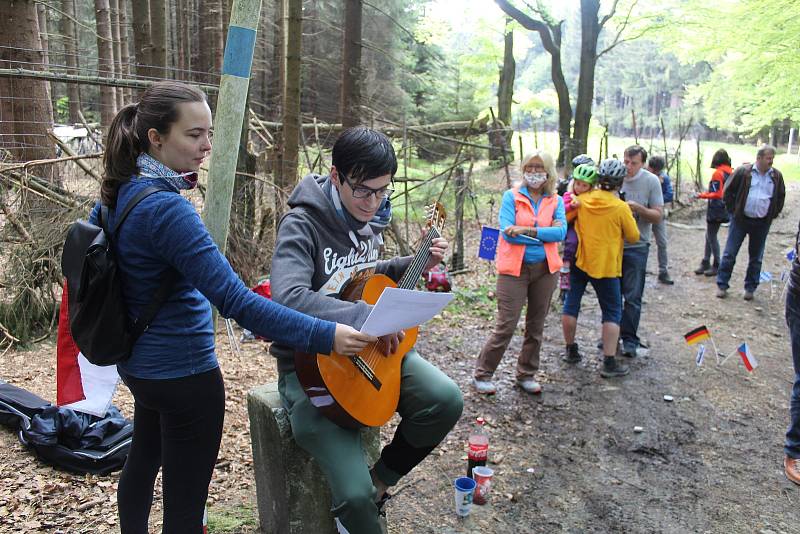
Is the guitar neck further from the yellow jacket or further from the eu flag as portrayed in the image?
the eu flag

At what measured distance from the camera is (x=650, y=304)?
8211mm

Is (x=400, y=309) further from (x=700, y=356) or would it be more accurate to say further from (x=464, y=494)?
(x=700, y=356)

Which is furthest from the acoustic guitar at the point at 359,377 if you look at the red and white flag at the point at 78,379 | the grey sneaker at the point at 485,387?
Answer: the grey sneaker at the point at 485,387

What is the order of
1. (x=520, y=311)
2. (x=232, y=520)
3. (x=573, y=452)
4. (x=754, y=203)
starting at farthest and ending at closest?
1. (x=754, y=203)
2. (x=520, y=311)
3. (x=573, y=452)
4. (x=232, y=520)

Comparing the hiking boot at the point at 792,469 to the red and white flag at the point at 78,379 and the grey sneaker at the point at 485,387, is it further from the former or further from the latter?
the red and white flag at the point at 78,379

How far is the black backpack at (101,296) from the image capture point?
1884 millimetres

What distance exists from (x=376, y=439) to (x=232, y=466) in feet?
3.79

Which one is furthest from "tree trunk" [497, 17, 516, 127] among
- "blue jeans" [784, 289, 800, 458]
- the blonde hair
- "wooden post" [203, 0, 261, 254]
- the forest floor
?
"wooden post" [203, 0, 261, 254]

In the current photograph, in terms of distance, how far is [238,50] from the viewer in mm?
2742

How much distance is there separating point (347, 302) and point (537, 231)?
2792 mm

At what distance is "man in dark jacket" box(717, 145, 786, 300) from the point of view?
801 centimetres

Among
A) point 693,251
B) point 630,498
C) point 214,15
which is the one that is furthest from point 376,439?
point 214,15

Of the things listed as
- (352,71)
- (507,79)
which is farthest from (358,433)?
(507,79)

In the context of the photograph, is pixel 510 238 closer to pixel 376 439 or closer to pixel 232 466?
pixel 376 439
